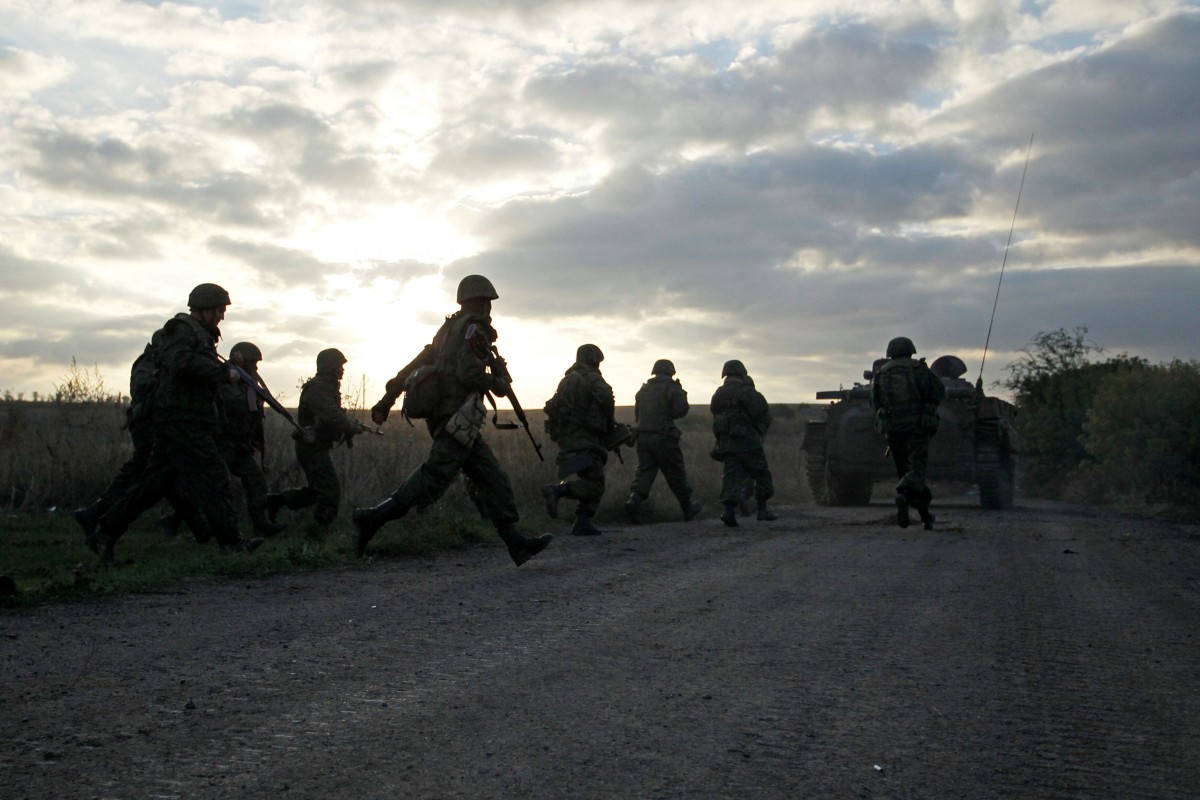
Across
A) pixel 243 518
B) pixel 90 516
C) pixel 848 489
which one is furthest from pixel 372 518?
pixel 848 489

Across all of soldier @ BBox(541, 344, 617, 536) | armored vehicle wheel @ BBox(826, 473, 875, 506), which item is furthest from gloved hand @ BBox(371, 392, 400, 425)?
armored vehicle wheel @ BBox(826, 473, 875, 506)

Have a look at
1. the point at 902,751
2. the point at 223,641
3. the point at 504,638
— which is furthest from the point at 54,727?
the point at 902,751

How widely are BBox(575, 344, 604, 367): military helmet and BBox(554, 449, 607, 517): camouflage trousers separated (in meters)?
1.03

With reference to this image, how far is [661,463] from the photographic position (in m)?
13.6

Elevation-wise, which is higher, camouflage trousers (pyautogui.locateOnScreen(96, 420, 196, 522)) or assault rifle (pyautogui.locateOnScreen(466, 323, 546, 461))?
assault rifle (pyautogui.locateOnScreen(466, 323, 546, 461))

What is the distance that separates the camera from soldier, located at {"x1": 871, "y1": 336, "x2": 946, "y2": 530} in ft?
39.4

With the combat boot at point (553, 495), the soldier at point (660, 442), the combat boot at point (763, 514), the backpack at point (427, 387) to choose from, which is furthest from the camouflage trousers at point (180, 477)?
the combat boot at point (763, 514)

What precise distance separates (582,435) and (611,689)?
7.11 metres

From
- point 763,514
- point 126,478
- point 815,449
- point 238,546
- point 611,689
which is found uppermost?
point 815,449

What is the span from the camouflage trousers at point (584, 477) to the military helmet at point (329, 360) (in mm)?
2443

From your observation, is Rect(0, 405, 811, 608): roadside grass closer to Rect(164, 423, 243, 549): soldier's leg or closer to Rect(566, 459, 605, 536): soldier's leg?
Rect(164, 423, 243, 549): soldier's leg

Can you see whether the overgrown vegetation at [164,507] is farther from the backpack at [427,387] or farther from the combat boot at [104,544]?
the backpack at [427,387]

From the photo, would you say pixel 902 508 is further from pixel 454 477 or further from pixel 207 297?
pixel 207 297

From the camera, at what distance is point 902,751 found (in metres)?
3.56
